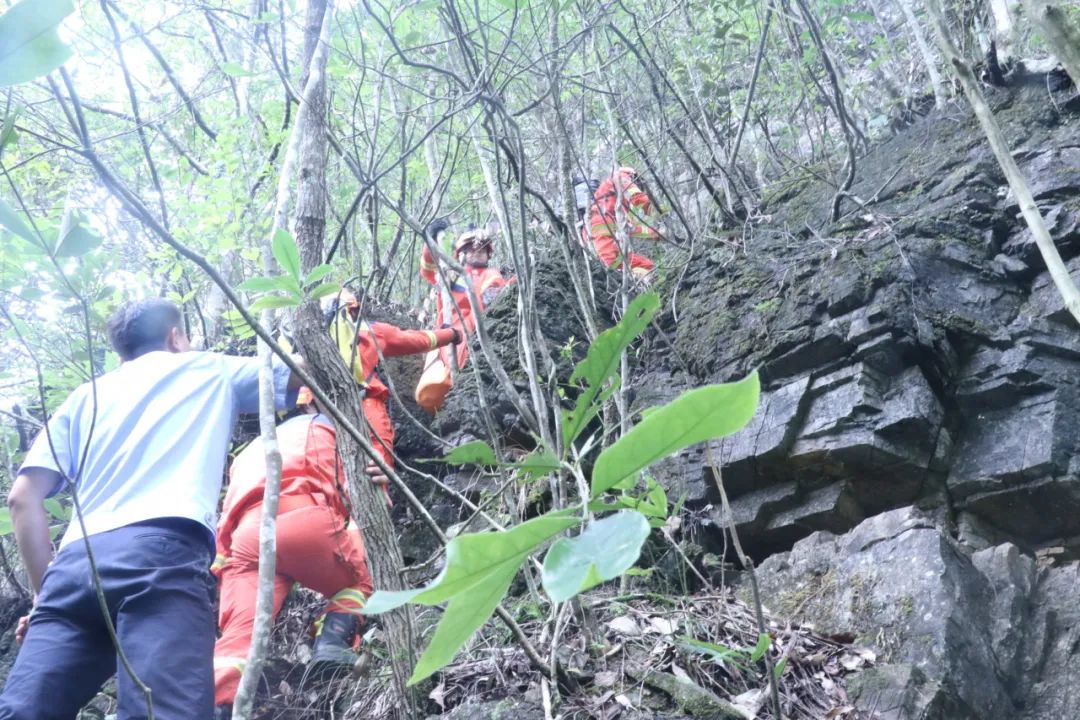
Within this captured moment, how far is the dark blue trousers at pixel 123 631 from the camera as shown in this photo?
2.76 meters

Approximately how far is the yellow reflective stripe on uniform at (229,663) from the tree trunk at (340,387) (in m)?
0.87

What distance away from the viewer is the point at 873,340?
4387 millimetres

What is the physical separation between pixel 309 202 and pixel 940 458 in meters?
3.07

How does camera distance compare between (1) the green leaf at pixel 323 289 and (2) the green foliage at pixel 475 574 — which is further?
(1) the green leaf at pixel 323 289

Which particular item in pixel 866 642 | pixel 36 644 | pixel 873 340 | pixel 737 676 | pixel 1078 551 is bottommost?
pixel 1078 551

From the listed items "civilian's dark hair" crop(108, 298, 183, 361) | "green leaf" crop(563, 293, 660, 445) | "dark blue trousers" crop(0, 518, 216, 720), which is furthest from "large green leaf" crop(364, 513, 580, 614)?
"civilian's dark hair" crop(108, 298, 183, 361)

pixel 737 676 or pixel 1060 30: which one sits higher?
pixel 1060 30

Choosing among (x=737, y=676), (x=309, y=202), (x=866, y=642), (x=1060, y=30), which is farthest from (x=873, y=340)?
(x=309, y=202)

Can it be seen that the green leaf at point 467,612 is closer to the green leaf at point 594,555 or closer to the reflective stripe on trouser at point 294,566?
the green leaf at point 594,555

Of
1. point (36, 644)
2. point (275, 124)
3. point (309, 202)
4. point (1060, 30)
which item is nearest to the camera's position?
point (1060, 30)

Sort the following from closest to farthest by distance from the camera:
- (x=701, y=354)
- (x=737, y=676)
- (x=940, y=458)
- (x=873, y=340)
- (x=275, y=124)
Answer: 1. (x=737, y=676)
2. (x=940, y=458)
3. (x=873, y=340)
4. (x=701, y=354)
5. (x=275, y=124)

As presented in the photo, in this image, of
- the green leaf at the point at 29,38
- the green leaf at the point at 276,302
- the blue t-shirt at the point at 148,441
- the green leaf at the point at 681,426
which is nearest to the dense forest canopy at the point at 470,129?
the blue t-shirt at the point at 148,441

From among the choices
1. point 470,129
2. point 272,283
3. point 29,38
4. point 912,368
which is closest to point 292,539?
point 272,283

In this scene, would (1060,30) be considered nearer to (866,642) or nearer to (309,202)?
(866,642)
